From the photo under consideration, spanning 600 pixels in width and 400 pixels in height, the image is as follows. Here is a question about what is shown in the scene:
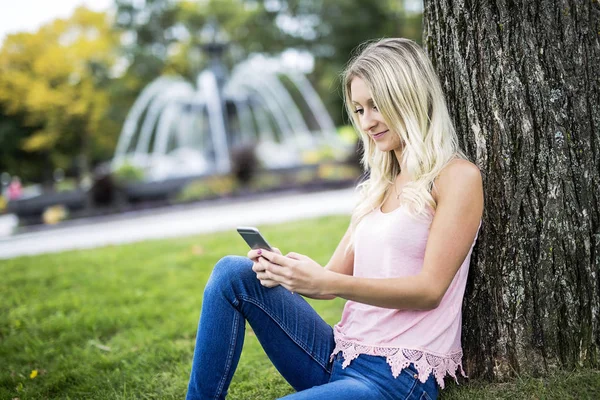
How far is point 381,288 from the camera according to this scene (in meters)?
1.93

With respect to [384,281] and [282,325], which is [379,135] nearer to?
[384,281]

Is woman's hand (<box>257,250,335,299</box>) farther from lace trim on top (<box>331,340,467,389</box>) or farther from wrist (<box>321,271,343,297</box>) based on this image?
lace trim on top (<box>331,340,467,389</box>)

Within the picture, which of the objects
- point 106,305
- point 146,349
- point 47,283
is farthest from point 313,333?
point 47,283

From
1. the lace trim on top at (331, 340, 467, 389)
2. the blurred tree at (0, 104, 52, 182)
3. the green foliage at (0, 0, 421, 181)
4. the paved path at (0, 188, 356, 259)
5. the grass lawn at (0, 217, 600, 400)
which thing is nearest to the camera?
the lace trim on top at (331, 340, 467, 389)

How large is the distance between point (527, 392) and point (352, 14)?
3260cm

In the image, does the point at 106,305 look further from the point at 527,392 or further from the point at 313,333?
the point at 527,392

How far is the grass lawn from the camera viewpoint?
2.97 meters

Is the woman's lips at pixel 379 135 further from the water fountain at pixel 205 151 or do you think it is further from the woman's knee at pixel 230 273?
the water fountain at pixel 205 151

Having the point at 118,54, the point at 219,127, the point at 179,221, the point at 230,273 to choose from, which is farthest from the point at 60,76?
the point at 230,273

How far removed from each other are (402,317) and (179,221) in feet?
26.8

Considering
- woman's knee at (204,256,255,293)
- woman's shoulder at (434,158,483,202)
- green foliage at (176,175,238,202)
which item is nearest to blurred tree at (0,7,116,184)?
green foliage at (176,175,238,202)

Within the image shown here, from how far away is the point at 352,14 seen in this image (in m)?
32.6

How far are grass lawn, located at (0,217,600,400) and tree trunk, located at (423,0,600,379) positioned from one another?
0.22m

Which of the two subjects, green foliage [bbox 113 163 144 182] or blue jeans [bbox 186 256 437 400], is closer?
blue jeans [bbox 186 256 437 400]
